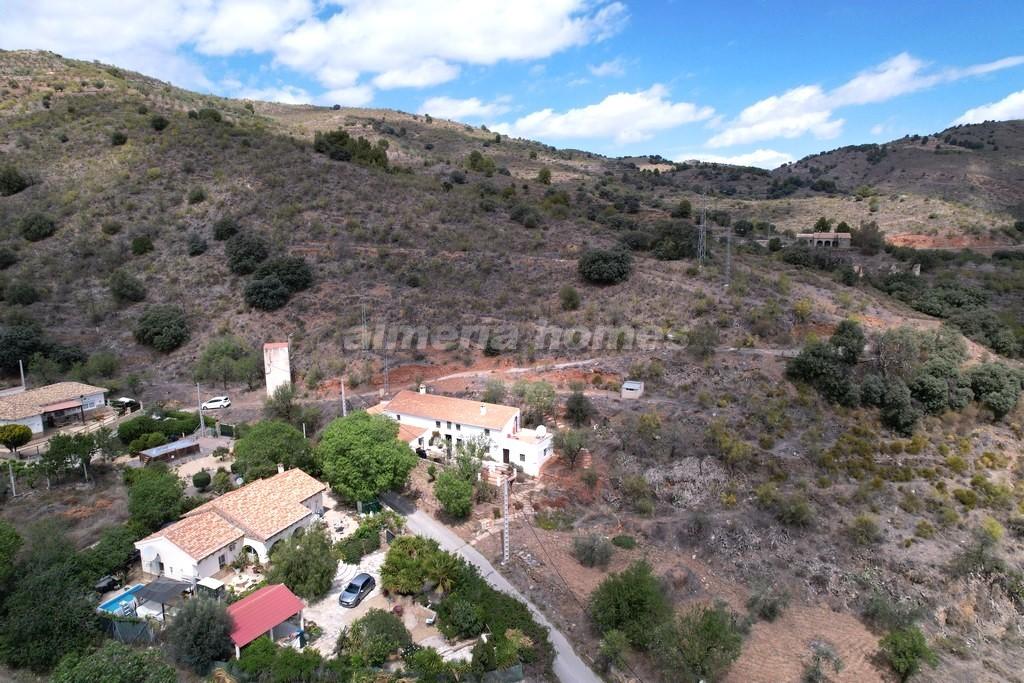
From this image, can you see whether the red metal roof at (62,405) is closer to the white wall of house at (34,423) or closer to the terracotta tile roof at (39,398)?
the terracotta tile roof at (39,398)

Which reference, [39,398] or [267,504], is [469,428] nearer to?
[267,504]

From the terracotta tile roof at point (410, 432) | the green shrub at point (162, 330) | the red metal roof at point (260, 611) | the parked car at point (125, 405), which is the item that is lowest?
the red metal roof at point (260, 611)

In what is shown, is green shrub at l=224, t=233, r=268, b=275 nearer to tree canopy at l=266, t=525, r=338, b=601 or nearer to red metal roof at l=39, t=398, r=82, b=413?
red metal roof at l=39, t=398, r=82, b=413

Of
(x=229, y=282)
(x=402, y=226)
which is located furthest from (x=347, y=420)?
(x=402, y=226)

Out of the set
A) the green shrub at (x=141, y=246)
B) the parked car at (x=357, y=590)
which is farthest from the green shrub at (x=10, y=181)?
the parked car at (x=357, y=590)

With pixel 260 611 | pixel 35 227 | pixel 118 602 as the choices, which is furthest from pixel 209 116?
pixel 260 611
